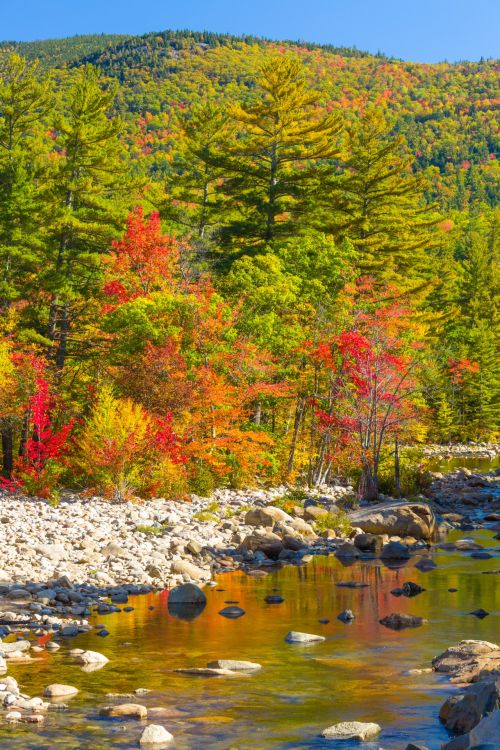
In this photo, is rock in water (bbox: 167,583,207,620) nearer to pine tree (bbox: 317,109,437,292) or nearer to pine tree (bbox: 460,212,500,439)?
pine tree (bbox: 317,109,437,292)

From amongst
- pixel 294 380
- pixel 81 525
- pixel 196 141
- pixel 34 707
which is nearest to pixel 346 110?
pixel 196 141

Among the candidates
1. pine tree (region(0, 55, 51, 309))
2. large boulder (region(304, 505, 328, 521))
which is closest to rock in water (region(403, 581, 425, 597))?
large boulder (region(304, 505, 328, 521))

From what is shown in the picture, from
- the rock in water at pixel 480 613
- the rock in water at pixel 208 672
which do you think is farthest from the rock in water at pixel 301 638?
the rock in water at pixel 480 613

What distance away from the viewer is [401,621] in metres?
13.4

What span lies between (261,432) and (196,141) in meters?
21.9

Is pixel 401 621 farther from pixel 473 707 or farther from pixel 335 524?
pixel 335 524

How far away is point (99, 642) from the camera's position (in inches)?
476

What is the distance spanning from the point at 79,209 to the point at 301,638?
21770 mm

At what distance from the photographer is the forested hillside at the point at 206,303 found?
83.5ft

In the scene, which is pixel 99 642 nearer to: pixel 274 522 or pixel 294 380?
pixel 274 522

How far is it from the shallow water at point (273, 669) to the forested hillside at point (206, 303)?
9.75 metres

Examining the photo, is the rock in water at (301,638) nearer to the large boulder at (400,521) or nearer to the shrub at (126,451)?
the large boulder at (400,521)

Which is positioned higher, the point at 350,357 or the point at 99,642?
the point at 350,357

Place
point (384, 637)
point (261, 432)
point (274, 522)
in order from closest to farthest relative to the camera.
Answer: point (384, 637), point (274, 522), point (261, 432)
